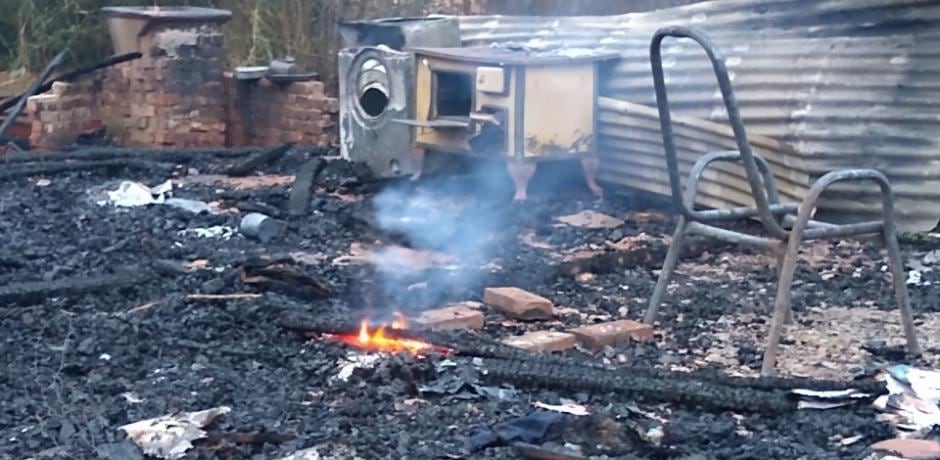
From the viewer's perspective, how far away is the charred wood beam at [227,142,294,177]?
34.2 ft

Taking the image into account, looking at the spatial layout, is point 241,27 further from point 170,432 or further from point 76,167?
point 170,432

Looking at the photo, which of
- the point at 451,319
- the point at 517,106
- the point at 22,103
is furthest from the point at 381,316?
the point at 22,103

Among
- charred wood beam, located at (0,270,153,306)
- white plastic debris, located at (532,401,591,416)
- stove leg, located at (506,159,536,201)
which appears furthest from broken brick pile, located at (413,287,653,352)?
stove leg, located at (506,159,536,201)

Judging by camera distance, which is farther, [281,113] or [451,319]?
[281,113]

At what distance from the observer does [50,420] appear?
439 centimetres

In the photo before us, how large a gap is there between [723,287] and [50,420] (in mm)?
3610

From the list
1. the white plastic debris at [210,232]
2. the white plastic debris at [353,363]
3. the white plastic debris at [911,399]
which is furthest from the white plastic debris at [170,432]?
the white plastic debris at [210,232]

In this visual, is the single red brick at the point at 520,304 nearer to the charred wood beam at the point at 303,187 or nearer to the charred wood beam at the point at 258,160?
the charred wood beam at the point at 303,187

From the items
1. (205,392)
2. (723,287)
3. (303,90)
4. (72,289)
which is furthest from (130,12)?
(205,392)

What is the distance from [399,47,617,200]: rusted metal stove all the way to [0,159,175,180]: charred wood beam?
7.34 feet

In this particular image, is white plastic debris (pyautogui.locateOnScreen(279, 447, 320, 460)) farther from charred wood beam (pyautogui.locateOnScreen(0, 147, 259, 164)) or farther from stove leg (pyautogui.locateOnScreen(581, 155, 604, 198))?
charred wood beam (pyautogui.locateOnScreen(0, 147, 259, 164))

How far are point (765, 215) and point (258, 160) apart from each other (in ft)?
20.6

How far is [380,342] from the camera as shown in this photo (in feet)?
17.5

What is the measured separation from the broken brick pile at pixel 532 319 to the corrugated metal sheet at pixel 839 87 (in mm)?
2558
